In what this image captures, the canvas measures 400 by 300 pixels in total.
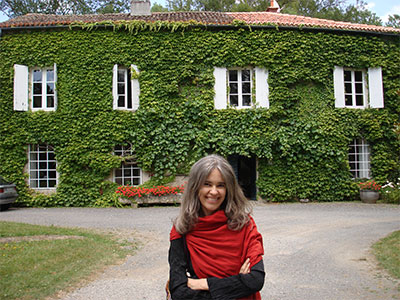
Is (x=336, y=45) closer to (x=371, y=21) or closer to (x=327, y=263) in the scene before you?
(x=327, y=263)

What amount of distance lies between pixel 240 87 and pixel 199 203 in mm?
12073

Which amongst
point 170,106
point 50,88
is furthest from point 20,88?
point 170,106

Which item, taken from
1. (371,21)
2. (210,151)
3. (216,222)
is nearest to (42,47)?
(210,151)

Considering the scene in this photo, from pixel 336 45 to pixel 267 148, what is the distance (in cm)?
515

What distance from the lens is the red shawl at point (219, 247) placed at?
2.01 m

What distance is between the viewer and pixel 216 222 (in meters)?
2.07

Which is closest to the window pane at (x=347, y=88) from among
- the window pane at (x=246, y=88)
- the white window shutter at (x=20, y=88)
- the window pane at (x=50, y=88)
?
the window pane at (x=246, y=88)

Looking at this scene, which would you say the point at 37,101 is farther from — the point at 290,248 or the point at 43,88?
the point at 290,248

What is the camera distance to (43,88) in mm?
13656

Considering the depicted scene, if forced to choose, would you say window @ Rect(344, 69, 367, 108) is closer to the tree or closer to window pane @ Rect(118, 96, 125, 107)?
window pane @ Rect(118, 96, 125, 107)

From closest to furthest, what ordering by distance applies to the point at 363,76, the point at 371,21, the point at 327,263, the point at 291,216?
the point at 327,263 → the point at 291,216 → the point at 363,76 → the point at 371,21

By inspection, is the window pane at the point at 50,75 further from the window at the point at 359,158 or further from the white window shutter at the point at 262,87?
the window at the point at 359,158

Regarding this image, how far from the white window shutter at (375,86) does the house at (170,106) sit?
257 millimetres

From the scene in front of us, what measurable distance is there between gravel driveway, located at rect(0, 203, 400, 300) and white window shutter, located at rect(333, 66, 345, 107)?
4.22 meters
